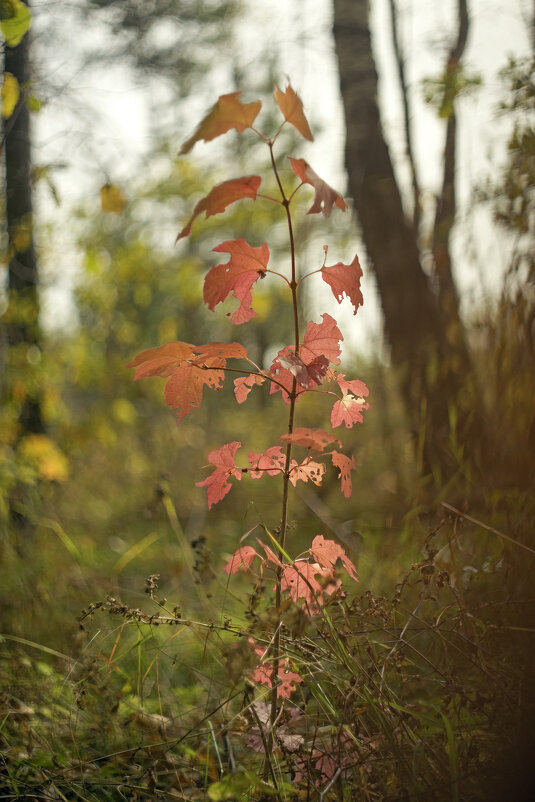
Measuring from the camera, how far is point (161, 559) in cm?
308

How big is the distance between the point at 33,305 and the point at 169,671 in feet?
7.03

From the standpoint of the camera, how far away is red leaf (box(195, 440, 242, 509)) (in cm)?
89

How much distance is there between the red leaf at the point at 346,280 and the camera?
0.83m

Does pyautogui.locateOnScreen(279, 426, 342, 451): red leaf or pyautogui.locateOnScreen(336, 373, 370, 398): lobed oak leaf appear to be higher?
pyautogui.locateOnScreen(336, 373, 370, 398): lobed oak leaf

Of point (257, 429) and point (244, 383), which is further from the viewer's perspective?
point (257, 429)

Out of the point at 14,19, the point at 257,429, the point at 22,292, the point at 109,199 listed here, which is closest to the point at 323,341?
the point at 14,19

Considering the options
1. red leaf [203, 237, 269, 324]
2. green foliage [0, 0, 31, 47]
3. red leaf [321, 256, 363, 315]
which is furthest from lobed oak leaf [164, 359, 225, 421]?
green foliage [0, 0, 31, 47]

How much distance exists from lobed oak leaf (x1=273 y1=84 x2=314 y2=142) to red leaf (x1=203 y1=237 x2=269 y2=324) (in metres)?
0.17

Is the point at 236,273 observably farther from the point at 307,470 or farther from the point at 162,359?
the point at 307,470

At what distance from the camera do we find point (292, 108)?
779 millimetres

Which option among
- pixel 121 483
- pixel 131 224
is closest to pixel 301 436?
pixel 121 483

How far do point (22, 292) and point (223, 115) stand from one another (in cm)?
275

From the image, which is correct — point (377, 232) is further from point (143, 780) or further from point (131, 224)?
point (131, 224)

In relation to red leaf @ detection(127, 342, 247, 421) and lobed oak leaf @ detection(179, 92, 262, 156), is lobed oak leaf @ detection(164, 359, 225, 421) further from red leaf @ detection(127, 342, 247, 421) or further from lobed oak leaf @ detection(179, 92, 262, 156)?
lobed oak leaf @ detection(179, 92, 262, 156)
